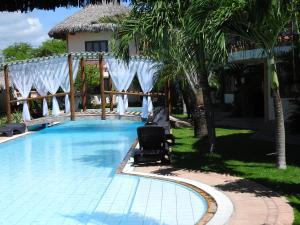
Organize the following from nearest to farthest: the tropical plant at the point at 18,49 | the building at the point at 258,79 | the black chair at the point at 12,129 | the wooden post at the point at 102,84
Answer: the building at the point at 258,79
the black chair at the point at 12,129
the wooden post at the point at 102,84
the tropical plant at the point at 18,49

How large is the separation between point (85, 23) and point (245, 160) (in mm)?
30241

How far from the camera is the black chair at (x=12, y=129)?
63.0 ft

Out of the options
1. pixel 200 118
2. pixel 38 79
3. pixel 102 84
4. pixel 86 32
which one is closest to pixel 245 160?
pixel 200 118

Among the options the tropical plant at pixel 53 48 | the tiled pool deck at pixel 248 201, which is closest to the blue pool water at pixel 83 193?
the tiled pool deck at pixel 248 201

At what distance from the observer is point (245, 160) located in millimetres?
10867

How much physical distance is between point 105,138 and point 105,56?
4837 mm

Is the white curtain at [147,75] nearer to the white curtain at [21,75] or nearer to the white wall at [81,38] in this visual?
the white curtain at [21,75]

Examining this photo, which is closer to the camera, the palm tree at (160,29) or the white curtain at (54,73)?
the palm tree at (160,29)

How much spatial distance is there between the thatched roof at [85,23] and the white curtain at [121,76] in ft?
49.6

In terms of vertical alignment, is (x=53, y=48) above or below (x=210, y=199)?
above

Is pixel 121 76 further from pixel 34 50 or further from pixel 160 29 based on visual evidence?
pixel 34 50

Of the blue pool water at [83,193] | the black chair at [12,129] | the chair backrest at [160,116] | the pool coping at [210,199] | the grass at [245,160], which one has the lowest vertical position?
the blue pool water at [83,193]

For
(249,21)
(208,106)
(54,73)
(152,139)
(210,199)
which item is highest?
(249,21)

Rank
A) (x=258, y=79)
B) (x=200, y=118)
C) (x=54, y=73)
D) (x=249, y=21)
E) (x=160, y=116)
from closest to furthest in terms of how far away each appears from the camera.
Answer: (x=249, y=21)
(x=200, y=118)
(x=160, y=116)
(x=54, y=73)
(x=258, y=79)
